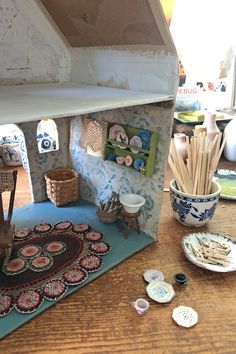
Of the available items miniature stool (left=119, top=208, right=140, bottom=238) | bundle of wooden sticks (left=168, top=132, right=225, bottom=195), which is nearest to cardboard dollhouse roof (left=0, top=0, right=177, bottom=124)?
bundle of wooden sticks (left=168, top=132, right=225, bottom=195)

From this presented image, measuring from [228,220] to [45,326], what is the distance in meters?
0.64

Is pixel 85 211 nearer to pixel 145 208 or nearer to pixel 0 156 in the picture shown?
pixel 145 208

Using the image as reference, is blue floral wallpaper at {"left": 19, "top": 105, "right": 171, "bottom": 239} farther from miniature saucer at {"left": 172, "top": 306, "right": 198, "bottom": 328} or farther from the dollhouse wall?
miniature saucer at {"left": 172, "top": 306, "right": 198, "bottom": 328}

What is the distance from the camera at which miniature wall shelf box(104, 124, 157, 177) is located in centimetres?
80

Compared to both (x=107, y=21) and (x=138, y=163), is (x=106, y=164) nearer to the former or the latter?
(x=138, y=163)

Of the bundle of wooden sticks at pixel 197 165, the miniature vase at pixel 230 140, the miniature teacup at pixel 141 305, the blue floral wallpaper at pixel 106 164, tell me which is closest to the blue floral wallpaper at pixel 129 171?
the blue floral wallpaper at pixel 106 164

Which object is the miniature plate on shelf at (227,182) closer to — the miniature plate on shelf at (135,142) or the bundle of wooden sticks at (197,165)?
the bundle of wooden sticks at (197,165)

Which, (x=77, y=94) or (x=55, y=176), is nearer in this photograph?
(x=77, y=94)

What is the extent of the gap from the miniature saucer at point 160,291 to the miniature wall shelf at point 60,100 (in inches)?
15.7

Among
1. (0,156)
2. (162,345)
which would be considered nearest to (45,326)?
(162,345)

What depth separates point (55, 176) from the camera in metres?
1.08

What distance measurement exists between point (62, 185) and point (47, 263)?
320 millimetres

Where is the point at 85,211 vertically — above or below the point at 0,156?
below

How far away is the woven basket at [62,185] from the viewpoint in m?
1.02
